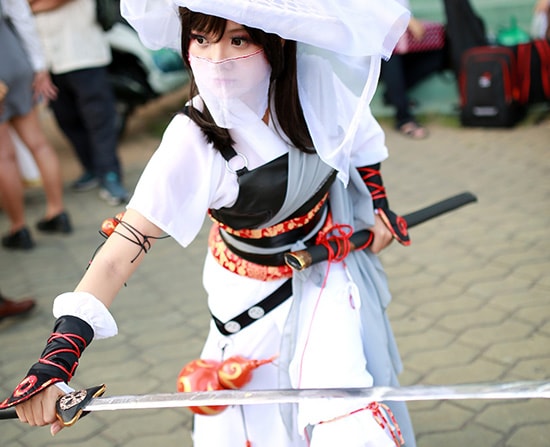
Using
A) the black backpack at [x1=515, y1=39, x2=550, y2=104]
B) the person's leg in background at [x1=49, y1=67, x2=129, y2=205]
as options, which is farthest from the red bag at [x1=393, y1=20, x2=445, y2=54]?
the person's leg in background at [x1=49, y1=67, x2=129, y2=205]

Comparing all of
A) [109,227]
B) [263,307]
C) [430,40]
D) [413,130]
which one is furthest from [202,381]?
[430,40]

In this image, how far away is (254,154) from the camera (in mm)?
1966

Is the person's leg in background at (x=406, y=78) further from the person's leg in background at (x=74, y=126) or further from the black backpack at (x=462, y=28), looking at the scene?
the person's leg in background at (x=74, y=126)

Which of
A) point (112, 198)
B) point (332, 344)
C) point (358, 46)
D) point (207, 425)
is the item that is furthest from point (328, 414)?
point (112, 198)

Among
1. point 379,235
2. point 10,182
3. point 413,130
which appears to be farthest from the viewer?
point 413,130

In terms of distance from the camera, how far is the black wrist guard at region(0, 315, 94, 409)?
1578 millimetres

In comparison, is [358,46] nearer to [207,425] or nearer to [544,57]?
[207,425]

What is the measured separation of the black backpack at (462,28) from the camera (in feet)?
20.9

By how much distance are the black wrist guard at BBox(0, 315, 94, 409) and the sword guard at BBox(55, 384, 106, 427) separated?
0.04 metres

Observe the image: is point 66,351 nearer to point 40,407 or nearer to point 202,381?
point 40,407

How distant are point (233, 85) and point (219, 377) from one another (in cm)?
81

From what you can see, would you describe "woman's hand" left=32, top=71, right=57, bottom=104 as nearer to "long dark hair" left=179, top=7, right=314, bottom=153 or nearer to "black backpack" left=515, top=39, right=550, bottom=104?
"long dark hair" left=179, top=7, right=314, bottom=153

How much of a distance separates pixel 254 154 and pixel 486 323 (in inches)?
74.6

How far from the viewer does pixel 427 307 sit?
367 cm
